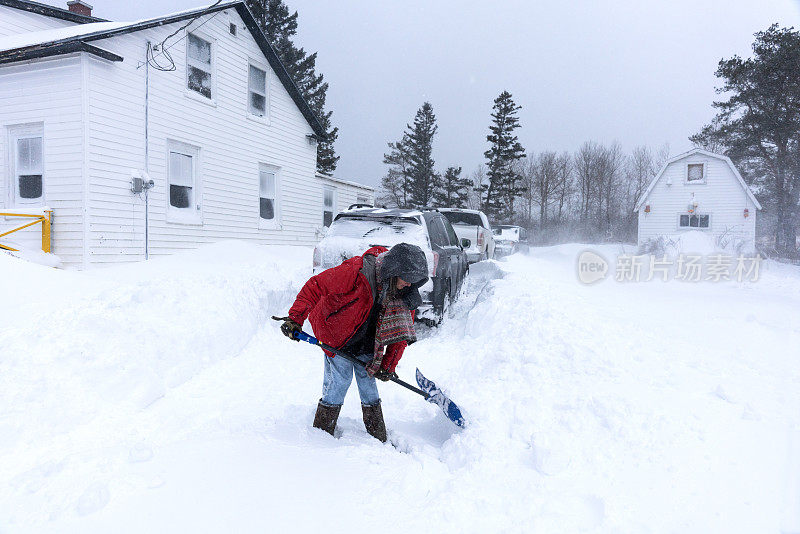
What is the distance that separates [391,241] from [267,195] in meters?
8.03

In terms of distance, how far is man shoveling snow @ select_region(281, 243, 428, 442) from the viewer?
129 inches

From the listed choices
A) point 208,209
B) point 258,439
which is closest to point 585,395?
point 258,439

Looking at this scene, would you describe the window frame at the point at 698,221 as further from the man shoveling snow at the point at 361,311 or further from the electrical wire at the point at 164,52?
the man shoveling snow at the point at 361,311

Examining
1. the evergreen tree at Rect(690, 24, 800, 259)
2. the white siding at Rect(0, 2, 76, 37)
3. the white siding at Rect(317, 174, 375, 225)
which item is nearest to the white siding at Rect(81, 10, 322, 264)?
the white siding at Rect(317, 174, 375, 225)

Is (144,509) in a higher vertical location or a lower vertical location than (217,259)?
lower

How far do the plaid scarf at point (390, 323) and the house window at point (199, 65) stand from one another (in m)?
10.2

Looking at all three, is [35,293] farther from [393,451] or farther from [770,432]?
[770,432]

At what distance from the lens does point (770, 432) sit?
133 inches

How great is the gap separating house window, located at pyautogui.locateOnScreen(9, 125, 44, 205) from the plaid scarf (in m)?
9.00

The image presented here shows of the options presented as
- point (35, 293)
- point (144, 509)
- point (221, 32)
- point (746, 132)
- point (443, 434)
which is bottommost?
point (443, 434)

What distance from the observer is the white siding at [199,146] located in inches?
352

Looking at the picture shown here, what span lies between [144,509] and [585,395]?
11.2 feet

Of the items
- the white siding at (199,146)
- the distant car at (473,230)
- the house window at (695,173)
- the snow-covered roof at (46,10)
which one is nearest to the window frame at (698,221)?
the house window at (695,173)

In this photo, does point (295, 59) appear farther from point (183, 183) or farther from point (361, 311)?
point (361, 311)
